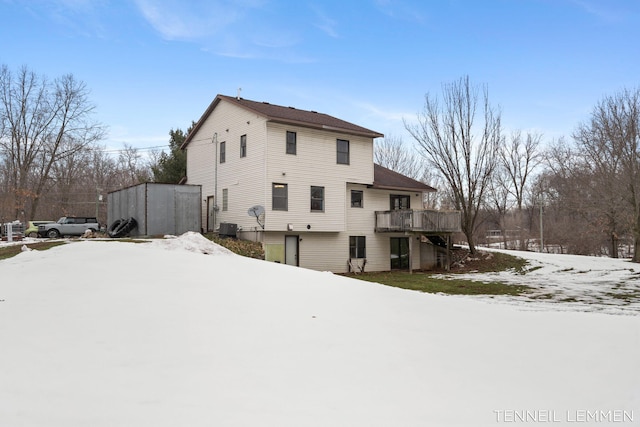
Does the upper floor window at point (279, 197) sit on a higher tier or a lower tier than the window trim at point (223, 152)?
lower

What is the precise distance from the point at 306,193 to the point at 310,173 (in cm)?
110

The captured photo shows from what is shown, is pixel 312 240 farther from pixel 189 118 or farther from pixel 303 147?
pixel 189 118

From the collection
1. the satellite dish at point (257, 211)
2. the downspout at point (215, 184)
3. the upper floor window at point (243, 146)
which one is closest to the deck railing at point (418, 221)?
the satellite dish at point (257, 211)

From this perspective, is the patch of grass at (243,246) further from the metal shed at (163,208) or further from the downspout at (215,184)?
the downspout at (215,184)

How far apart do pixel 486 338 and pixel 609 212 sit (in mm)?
28215

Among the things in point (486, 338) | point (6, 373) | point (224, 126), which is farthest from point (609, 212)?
point (6, 373)

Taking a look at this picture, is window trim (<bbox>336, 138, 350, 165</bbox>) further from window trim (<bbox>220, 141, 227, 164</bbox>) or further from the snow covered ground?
the snow covered ground

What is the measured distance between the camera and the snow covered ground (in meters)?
3.50

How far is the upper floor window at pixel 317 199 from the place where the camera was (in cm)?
2178

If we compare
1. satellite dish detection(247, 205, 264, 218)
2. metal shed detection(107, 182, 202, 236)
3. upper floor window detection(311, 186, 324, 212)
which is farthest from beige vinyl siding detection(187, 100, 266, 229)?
upper floor window detection(311, 186, 324, 212)

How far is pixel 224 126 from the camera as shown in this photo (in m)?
23.5

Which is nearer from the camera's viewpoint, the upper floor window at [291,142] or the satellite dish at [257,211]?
the satellite dish at [257,211]

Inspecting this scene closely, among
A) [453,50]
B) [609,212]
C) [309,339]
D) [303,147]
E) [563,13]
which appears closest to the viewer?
[309,339]

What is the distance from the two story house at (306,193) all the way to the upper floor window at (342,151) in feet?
0.19
